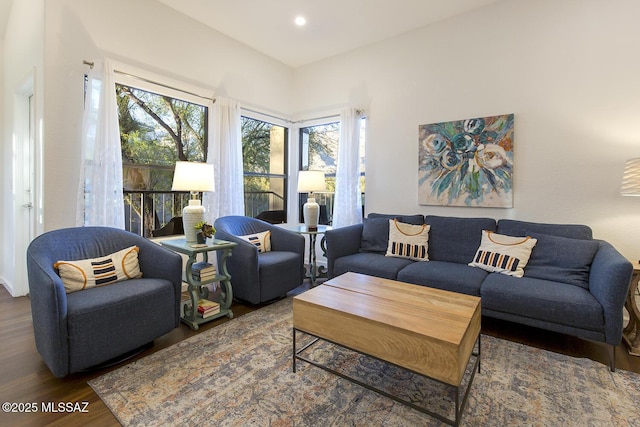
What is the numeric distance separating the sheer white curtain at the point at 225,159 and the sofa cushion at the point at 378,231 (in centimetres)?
155

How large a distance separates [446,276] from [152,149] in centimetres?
312

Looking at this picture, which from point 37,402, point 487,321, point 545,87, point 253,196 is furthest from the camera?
point 253,196

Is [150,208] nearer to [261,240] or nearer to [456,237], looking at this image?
[261,240]

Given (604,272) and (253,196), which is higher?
(253,196)

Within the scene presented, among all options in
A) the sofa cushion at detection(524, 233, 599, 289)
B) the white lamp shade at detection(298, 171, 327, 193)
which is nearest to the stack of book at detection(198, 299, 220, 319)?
the white lamp shade at detection(298, 171, 327, 193)

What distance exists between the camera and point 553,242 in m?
2.53

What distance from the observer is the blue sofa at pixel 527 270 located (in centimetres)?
196

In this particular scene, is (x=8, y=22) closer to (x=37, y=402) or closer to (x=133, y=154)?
(x=133, y=154)

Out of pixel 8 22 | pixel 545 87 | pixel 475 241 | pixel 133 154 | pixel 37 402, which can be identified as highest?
pixel 8 22

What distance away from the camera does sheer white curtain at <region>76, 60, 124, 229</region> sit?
2.64 m

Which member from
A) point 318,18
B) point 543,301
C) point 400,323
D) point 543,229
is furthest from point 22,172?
point 543,229

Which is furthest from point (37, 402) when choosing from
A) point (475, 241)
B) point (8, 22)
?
point (8, 22)

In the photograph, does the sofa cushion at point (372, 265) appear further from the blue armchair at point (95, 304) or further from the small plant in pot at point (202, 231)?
the blue armchair at point (95, 304)

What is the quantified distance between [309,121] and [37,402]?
3989 mm
